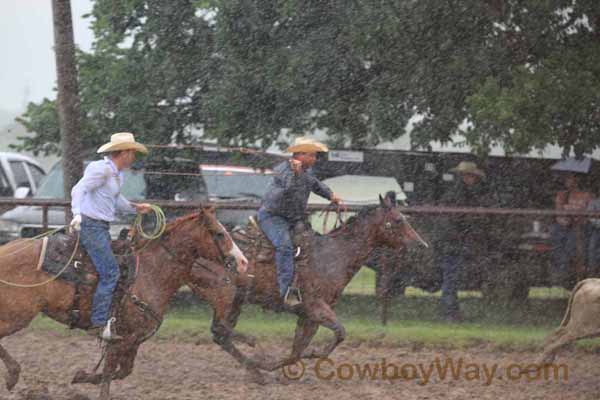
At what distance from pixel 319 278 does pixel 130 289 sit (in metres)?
2.26

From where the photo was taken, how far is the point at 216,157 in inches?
653

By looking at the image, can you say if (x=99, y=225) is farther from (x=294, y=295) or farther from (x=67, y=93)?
(x=67, y=93)

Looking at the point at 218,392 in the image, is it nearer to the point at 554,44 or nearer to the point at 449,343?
the point at 449,343

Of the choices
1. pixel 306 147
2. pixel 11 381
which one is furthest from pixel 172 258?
pixel 306 147

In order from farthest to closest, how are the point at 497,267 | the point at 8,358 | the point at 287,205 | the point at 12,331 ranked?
Result: the point at 497,267 < the point at 287,205 < the point at 8,358 < the point at 12,331

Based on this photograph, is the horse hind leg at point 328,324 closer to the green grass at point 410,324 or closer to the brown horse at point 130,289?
the brown horse at point 130,289

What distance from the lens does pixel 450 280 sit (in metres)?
13.9

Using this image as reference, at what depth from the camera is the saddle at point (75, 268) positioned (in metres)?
8.97

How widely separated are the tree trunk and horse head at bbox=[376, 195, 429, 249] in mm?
4900

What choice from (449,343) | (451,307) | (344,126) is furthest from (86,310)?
(344,126)

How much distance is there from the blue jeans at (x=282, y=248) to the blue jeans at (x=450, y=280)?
12.4 ft

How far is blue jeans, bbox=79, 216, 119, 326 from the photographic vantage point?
8.99m

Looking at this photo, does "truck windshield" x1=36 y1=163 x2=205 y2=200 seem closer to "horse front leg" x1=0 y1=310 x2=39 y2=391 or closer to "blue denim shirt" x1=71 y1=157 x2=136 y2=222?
"blue denim shirt" x1=71 y1=157 x2=136 y2=222

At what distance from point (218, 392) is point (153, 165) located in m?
6.69
